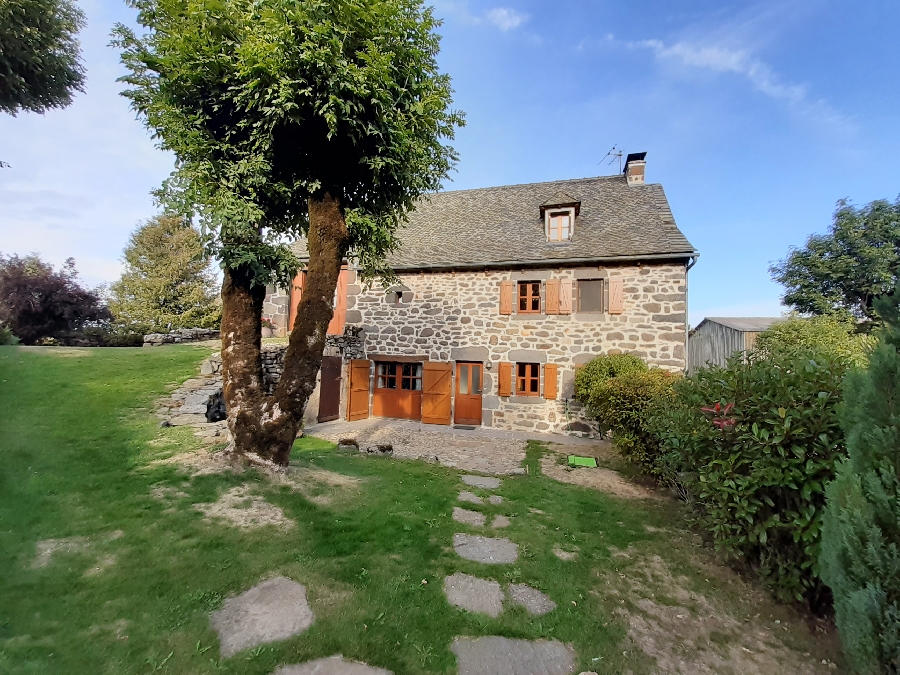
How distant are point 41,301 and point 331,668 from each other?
2091 cm

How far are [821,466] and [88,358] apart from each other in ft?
44.9

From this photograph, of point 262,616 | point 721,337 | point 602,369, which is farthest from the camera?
point 721,337

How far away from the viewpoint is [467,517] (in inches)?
191

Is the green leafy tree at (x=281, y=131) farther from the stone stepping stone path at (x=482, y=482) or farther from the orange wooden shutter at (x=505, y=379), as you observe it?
the orange wooden shutter at (x=505, y=379)

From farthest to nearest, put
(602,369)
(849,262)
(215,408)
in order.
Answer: (849,262) → (602,369) → (215,408)

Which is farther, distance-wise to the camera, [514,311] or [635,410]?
[514,311]

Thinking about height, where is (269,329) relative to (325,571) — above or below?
above

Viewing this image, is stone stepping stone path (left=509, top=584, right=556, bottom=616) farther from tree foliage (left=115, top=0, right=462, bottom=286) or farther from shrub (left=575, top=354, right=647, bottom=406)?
shrub (left=575, top=354, right=647, bottom=406)

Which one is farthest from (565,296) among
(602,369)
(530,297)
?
(602,369)

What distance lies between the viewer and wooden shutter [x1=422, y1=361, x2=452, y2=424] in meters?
12.1

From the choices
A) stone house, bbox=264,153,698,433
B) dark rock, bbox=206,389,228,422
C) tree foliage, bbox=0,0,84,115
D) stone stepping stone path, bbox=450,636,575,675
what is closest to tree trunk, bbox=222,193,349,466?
stone stepping stone path, bbox=450,636,575,675

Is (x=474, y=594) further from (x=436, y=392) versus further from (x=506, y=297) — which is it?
(x=506, y=297)

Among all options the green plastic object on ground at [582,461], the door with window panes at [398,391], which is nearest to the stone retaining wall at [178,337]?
the door with window panes at [398,391]

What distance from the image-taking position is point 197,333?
16109mm
